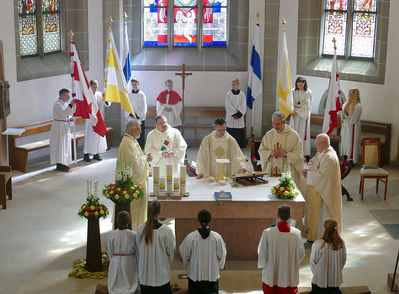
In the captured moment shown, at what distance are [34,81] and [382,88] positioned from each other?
27.6 feet

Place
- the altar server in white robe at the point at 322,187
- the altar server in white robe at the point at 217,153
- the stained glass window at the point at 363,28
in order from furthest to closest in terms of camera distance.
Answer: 1. the stained glass window at the point at 363,28
2. the altar server in white robe at the point at 217,153
3. the altar server in white robe at the point at 322,187

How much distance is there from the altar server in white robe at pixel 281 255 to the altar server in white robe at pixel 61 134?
8033 mm

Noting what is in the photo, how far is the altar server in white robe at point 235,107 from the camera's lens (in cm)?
1778

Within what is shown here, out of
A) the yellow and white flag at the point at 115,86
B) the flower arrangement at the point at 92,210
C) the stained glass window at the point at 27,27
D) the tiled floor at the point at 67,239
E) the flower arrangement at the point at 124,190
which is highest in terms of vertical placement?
the stained glass window at the point at 27,27

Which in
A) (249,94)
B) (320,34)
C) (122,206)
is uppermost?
(320,34)

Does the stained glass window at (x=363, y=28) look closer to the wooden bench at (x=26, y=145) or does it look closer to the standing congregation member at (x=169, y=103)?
the standing congregation member at (x=169, y=103)

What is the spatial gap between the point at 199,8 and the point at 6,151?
7455 millimetres

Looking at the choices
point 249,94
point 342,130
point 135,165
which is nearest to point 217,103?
point 249,94

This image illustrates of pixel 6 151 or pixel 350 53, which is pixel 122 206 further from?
pixel 350 53

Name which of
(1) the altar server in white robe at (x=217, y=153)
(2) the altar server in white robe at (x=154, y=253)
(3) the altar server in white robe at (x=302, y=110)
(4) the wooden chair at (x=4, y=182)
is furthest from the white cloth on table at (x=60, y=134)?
(2) the altar server in white robe at (x=154, y=253)

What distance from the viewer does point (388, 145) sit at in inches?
657

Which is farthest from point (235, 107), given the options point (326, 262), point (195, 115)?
point (326, 262)

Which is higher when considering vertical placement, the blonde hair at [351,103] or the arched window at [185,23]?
the arched window at [185,23]

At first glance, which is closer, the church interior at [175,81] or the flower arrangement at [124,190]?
the flower arrangement at [124,190]
